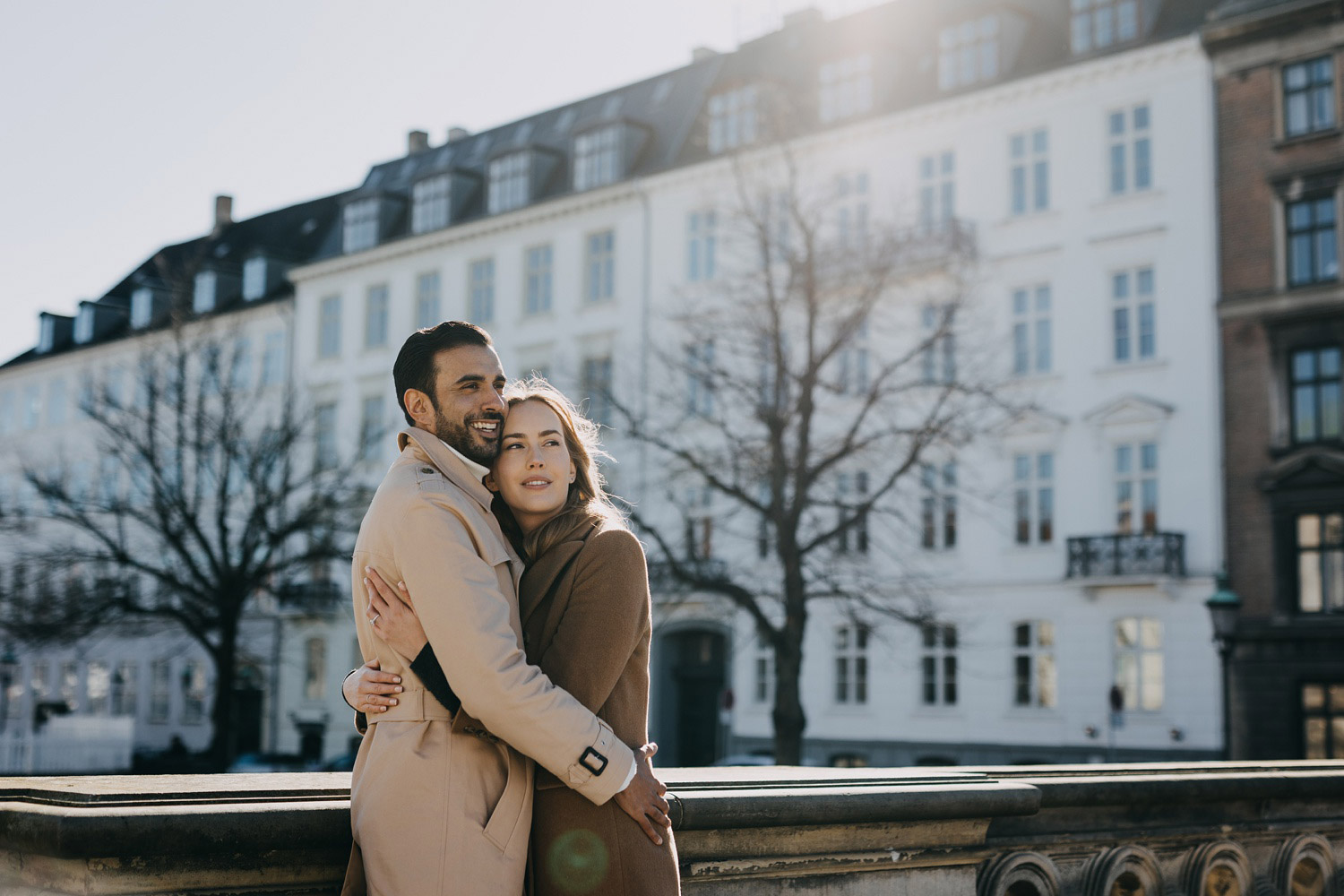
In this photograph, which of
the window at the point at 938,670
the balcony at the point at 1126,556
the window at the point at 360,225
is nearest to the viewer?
the balcony at the point at 1126,556

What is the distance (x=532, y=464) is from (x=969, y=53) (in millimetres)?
32932

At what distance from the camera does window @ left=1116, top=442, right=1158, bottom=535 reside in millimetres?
30188

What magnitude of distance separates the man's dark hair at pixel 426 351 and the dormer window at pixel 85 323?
57.7m

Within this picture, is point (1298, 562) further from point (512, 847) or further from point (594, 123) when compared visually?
point (512, 847)

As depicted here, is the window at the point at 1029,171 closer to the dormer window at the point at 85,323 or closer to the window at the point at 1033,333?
the window at the point at 1033,333

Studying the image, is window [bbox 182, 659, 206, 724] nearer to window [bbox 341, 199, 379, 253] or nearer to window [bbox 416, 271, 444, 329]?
window [bbox 416, 271, 444, 329]

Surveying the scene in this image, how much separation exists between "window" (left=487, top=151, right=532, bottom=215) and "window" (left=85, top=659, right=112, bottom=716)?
71.5 feet

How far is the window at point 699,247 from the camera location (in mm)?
38125

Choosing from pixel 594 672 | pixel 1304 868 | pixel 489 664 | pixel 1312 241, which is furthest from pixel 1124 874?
pixel 1312 241

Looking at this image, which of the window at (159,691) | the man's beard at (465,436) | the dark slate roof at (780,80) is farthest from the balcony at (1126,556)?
the window at (159,691)

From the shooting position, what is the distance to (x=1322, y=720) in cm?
2752

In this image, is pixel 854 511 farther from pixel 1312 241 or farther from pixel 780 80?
pixel 780 80

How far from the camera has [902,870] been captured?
454 centimetres

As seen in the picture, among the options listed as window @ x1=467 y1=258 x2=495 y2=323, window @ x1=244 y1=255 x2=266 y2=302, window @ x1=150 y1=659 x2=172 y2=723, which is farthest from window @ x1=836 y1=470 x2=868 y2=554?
window @ x1=150 y1=659 x2=172 y2=723
